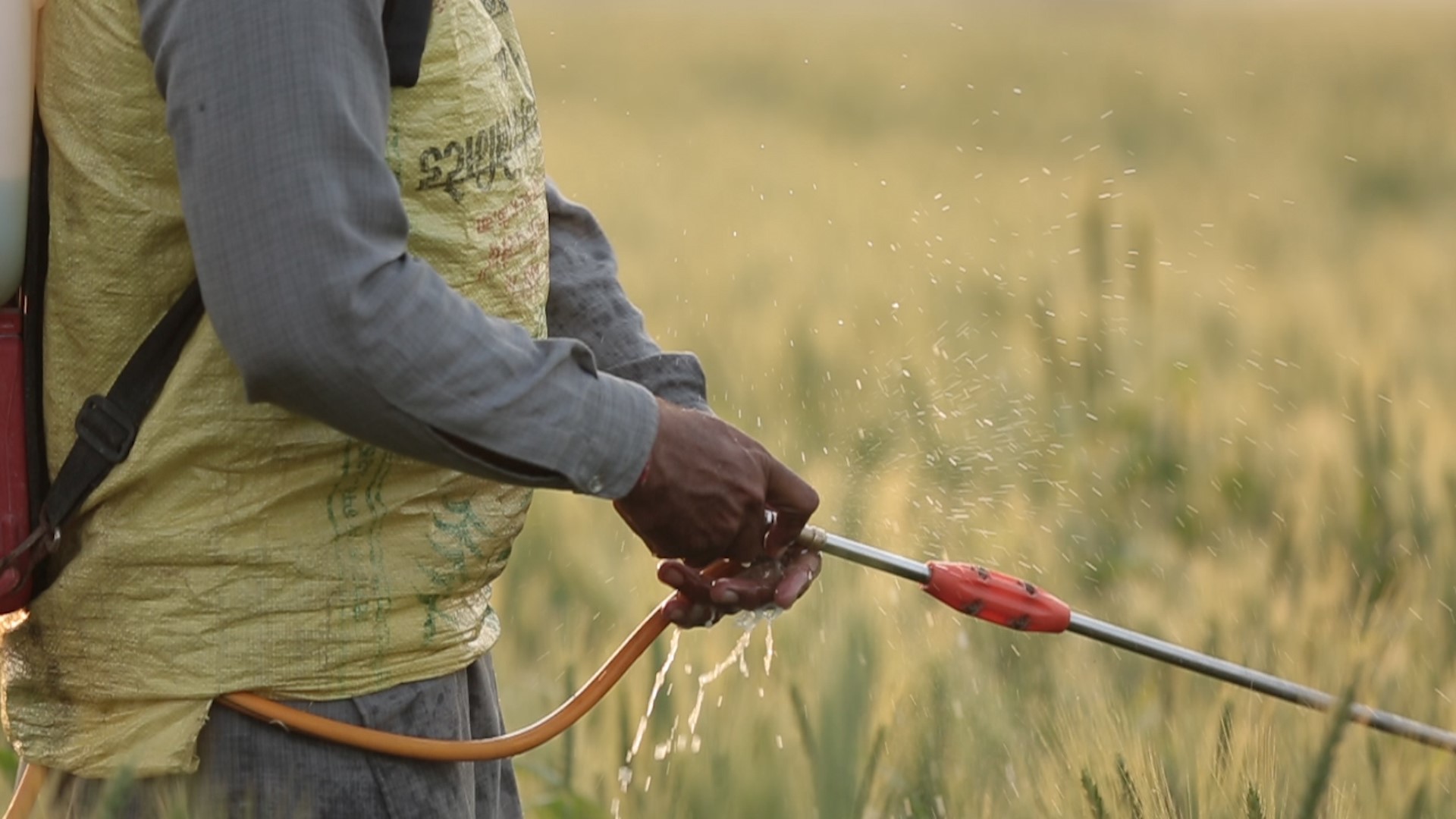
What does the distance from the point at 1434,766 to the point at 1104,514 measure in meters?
1.62

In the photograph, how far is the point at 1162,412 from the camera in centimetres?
428

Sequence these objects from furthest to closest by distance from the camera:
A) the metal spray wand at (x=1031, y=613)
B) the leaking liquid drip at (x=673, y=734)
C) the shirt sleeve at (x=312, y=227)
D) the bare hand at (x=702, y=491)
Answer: the leaking liquid drip at (x=673, y=734) → the metal spray wand at (x=1031, y=613) → the bare hand at (x=702, y=491) → the shirt sleeve at (x=312, y=227)

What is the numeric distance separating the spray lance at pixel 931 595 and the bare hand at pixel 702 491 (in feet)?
0.44

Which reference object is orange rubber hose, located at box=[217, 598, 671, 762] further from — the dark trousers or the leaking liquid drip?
the leaking liquid drip

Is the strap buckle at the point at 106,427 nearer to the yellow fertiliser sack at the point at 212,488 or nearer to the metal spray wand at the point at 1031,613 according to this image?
the yellow fertiliser sack at the point at 212,488

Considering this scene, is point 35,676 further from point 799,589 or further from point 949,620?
point 949,620

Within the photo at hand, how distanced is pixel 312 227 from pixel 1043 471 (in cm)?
293

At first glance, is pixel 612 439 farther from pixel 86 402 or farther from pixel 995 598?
pixel 995 598

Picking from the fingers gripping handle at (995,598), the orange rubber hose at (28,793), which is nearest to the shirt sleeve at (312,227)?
the orange rubber hose at (28,793)

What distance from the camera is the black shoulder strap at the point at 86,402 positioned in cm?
142

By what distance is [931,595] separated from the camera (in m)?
1.80

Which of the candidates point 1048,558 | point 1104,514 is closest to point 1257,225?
point 1104,514

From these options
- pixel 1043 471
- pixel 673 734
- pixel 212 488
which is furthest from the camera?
pixel 1043 471

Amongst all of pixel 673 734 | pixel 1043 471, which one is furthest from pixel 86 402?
pixel 1043 471
